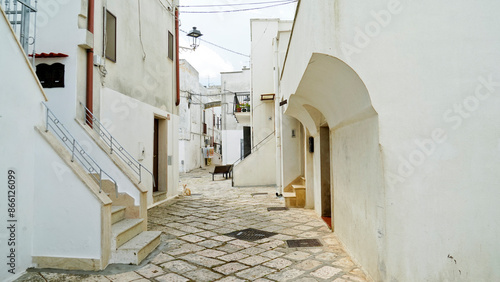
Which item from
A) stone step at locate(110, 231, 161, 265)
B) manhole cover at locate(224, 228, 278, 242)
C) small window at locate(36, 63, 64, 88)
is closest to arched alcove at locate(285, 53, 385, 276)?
manhole cover at locate(224, 228, 278, 242)

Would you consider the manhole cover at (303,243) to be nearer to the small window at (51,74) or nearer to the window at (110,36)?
the small window at (51,74)

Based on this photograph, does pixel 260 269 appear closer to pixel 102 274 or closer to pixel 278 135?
pixel 102 274

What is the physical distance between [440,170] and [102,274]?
402 centimetres

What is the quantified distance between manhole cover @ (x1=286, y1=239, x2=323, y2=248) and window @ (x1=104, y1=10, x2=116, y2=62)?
533 cm

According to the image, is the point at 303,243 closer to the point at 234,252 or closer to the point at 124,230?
the point at 234,252

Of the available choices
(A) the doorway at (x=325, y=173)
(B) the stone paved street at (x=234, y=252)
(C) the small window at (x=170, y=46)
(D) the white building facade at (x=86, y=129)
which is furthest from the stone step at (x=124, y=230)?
(C) the small window at (x=170, y=46)

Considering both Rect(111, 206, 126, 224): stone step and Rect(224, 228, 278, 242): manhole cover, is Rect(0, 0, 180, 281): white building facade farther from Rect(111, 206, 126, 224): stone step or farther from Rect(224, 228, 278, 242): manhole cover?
Rect(224, 228, 278, 242): manhole cover

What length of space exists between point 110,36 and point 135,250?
4.88m

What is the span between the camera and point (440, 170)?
8.71 feet

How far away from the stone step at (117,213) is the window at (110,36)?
11.0 feet

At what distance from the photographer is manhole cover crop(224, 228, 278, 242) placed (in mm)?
5422

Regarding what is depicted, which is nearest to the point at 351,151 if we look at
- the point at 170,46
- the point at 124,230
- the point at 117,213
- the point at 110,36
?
the point at 124,230

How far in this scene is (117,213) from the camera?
504 centimetres

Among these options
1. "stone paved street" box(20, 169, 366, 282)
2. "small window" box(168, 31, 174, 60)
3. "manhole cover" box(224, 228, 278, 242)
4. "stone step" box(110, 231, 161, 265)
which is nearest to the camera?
"stone paved street" box(20, 169, 366, 282)
